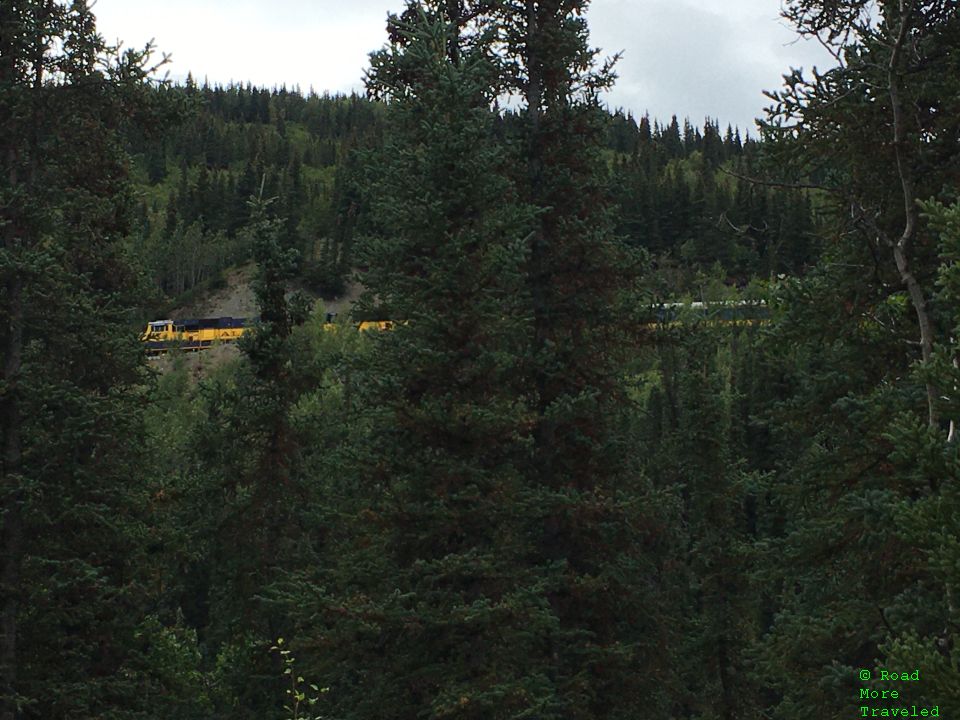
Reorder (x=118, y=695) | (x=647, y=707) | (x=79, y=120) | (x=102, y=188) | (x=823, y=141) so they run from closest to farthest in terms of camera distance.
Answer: (x=823, y=141) → (x=79, y=120) → (x=118, y=695) → (x=647, y=707) → (x=102, y=188)

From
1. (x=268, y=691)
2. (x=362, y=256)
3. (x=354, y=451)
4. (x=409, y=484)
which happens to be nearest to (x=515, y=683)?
(x=409, y=484)

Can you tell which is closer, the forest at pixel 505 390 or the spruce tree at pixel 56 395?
the forest at pixel 505 390

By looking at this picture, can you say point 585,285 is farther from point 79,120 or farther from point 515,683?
point 79,120

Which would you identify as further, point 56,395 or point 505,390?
point 505,390

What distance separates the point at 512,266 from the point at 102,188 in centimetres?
982

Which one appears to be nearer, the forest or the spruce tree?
the forest

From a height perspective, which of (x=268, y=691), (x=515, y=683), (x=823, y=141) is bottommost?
(x=268, y=691)

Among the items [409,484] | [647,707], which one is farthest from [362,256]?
[647,707]

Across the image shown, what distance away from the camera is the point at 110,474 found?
13773 millimetres

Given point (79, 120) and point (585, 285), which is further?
point (585, 285)

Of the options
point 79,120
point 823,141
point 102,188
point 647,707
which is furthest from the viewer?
point 102,188

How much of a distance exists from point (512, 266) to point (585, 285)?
3.52m

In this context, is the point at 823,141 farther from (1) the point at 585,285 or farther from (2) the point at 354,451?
(2) the point at 354,451

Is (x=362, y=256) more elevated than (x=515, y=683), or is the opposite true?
(x=362, y=256)
